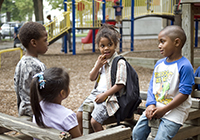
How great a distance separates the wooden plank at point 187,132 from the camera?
3.08 metres

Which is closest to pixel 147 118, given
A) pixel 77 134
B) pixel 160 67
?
pixel 160 67

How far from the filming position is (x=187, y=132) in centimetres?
315

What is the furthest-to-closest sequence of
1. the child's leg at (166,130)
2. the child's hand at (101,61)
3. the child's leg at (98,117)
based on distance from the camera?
1. the child's hand at (101,61)
2. the child's leg at (98,117)
3. the child's leg at (166,130)

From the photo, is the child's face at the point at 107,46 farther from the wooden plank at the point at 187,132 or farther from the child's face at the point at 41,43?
the wooden plank at the point at 187,132

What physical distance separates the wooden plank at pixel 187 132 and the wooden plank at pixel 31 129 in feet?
5.38

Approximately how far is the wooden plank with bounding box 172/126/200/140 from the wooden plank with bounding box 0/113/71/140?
5.38 ft

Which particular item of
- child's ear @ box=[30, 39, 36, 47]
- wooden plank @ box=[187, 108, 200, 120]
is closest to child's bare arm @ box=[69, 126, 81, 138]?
child's ear @ box=[30, 39, 36, 47]

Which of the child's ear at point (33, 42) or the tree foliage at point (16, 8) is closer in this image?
the child's ear at point (33, 42)

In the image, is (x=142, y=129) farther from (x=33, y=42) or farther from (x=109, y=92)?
(x=33, y=42)

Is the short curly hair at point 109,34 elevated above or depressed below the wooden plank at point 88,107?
above

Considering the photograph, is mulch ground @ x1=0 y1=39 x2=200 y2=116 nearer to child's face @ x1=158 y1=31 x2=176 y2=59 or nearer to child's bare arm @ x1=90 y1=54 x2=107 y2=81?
child's bare arm @ x1=90 y1=54 x2=107 y2=81

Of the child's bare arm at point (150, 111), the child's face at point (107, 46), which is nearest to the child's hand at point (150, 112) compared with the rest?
the child's bare arm at point (150, 111)

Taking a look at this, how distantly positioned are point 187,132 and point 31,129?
73.0 inches

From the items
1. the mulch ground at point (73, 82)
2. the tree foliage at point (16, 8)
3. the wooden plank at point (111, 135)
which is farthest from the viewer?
the tree foliage at point (16, 8)
